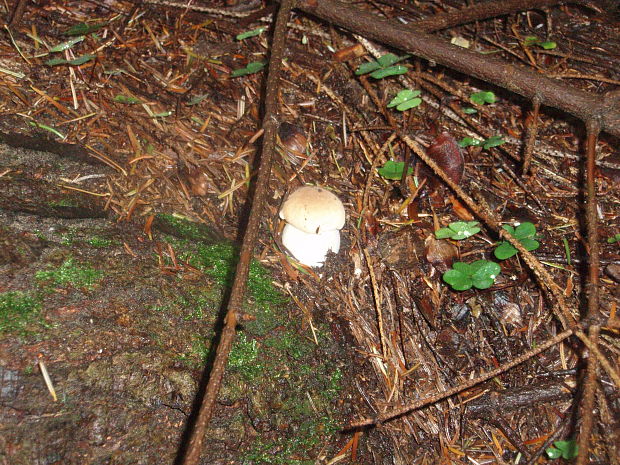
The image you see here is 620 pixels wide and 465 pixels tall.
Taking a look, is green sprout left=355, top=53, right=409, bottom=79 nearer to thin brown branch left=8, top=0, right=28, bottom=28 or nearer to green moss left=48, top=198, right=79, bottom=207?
green moss left=48, top=198, right=79, bottom=207

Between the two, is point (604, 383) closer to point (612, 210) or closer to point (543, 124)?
point (612, 210)

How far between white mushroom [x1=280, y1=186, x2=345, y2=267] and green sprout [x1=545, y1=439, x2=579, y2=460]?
5.23 feet

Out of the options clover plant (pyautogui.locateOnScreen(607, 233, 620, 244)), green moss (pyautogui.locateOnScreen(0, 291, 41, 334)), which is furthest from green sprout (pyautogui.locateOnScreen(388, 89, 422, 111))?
green moss (pyautogui.locateOnScreen(0, 291, 41, 334))

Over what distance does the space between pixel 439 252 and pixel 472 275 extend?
271 mm

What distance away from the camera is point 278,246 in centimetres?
275

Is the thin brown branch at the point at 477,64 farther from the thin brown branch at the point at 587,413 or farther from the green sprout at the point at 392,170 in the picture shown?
the thin brown branch at the point at 587,413

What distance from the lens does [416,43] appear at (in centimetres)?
285

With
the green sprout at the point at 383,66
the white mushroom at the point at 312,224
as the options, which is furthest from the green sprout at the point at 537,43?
the white mushroom at the point at 312,224

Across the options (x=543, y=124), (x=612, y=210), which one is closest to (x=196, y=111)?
(x=543, y=124)

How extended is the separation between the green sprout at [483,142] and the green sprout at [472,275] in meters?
1.02

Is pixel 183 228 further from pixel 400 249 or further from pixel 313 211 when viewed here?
pixel 400 249

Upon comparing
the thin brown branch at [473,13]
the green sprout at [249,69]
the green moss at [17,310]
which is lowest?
the green moss at [17,310]

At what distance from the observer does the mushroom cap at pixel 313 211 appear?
2594mm

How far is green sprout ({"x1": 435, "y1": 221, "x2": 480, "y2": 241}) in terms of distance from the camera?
287 cm
